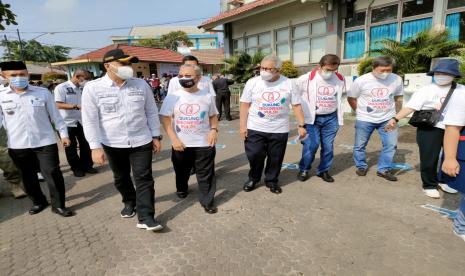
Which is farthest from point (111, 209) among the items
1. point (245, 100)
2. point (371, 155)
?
point (371, 155)

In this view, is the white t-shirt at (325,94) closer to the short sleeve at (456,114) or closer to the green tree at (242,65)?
the short sleeve at (456,114)

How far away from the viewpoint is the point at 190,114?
3492 mm

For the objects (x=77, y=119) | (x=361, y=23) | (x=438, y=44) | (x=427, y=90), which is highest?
(x=361, y=23)

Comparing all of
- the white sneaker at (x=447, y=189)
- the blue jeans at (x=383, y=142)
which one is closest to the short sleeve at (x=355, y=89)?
the blue jeans at (x=383, y=142)

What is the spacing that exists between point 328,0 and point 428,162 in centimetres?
1011

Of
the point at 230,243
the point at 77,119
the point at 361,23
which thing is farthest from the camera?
the point at 361,23

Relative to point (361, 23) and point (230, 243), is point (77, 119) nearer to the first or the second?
point (230, 243)

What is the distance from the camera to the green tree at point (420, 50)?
870 centimetres

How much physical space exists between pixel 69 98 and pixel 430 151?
5334mm

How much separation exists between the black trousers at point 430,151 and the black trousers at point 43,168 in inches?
170

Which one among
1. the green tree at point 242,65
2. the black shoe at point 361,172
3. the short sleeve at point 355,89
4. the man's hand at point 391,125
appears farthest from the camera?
the green tree at point 242,65

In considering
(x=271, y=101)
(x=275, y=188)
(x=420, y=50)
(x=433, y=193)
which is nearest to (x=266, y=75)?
(x=271, y=101)

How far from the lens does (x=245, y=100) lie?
402 cm

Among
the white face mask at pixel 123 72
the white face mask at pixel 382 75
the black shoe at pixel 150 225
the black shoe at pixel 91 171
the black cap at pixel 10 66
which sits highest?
the black cap at pixel 10 66
